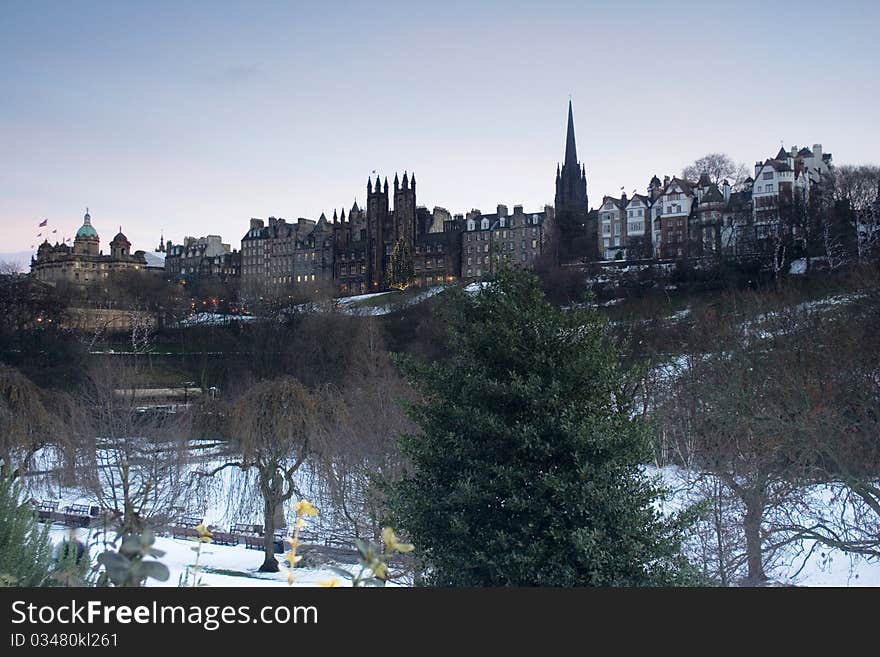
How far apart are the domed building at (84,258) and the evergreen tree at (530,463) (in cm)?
14881

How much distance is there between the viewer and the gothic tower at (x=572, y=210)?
10369 cm

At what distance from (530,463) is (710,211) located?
82277mm

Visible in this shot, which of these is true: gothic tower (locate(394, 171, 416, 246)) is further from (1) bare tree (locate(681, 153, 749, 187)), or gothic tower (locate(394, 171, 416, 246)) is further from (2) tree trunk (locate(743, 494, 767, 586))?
(2) tree trunk (locate(743, 494, 767, 586))

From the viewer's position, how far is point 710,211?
87.3 meters

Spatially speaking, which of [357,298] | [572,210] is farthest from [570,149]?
[357,298]

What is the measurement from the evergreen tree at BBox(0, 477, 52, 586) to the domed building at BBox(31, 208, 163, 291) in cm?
15133

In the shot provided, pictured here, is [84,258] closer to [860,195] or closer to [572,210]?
[572,210]

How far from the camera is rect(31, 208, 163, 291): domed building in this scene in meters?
152

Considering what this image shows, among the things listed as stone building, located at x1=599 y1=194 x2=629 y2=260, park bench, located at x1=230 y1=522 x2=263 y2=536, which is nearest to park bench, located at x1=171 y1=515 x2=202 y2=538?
park bench, located at x1=230 y1=522 x2=263 y2=536

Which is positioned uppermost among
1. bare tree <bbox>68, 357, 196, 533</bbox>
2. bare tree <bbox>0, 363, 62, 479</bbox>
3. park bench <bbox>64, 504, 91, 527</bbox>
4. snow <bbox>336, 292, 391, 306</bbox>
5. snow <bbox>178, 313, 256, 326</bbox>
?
snow <bbox>336, 292, 391, 306</bbox>

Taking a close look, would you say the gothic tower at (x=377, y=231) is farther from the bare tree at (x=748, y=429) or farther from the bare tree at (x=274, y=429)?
the bare tree at (x=274, y=429)

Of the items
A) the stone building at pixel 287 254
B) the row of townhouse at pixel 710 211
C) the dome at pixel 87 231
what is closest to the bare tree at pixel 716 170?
the row of townhouse at pixel 710 211

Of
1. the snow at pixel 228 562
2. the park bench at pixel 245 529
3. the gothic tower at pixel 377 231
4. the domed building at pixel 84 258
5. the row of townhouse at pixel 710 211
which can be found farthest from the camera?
the domed building at pixel 84 258

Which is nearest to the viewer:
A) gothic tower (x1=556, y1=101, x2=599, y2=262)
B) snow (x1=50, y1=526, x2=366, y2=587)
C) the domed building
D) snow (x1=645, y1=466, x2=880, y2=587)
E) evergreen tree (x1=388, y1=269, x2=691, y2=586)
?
evergreen tree (x1=388, y1=269, x2=691, y2=586)
